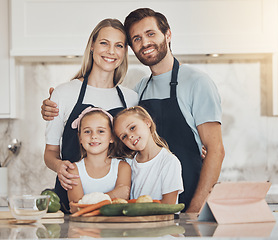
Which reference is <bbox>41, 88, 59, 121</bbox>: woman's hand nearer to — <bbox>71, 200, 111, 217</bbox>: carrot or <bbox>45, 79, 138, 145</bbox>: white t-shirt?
<bbox>45, 79, 138, 145</bbox>: white t-shirt

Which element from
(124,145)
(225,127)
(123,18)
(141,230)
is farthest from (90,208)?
(225,127)

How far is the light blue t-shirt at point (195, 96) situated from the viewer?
184cm

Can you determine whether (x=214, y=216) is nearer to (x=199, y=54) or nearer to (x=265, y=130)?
(x=199, y=54)

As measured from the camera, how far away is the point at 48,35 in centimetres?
273

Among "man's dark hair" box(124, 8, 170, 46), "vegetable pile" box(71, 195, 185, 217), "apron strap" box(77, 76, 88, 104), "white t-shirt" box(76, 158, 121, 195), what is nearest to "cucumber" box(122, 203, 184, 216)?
"vegetable pile" box(71, 195, 185, 217)

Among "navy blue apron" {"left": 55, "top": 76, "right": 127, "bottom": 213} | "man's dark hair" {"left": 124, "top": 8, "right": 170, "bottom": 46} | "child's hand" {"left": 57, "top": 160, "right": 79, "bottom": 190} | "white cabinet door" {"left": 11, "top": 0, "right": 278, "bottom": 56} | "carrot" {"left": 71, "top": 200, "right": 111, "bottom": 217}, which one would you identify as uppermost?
"white cabinet door" {"left": 11, "top": 0, "right": 278, "bottom": 56}

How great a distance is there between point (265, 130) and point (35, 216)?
2.20m

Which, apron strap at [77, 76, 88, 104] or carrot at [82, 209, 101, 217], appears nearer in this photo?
carrot at [82, 209, 101, 217]

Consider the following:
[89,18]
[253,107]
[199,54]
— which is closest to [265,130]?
[253,107]

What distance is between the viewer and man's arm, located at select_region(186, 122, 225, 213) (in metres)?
1.82

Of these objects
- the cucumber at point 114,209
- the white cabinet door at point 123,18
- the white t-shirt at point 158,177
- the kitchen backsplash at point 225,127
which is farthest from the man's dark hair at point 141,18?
the kitchen backsplash at point 225,127

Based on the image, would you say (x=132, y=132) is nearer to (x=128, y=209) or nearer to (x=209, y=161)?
(x=209, y=161)

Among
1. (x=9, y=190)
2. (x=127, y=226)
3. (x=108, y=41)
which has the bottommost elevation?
(x=9, y=190)

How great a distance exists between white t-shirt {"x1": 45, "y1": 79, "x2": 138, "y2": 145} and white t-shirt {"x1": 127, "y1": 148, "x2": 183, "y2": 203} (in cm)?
32
